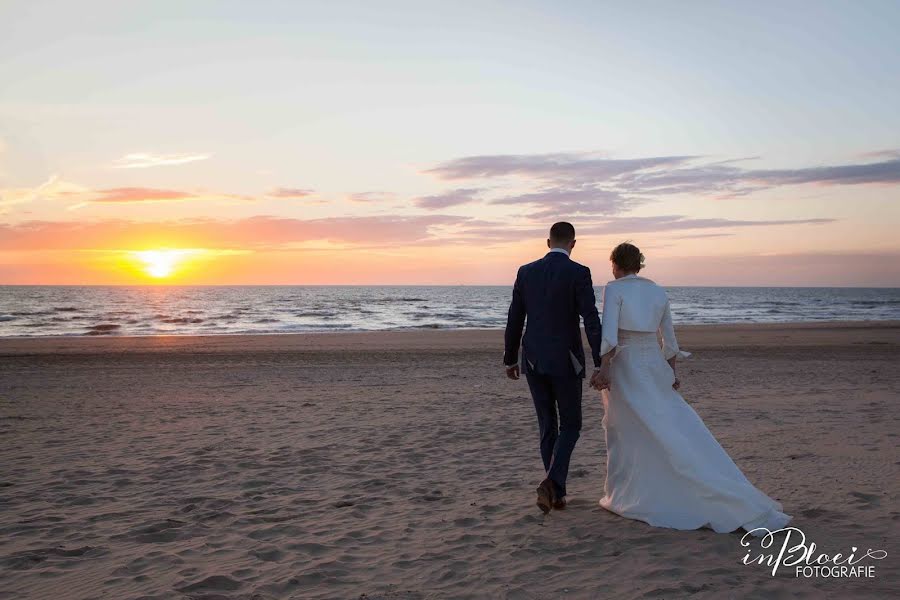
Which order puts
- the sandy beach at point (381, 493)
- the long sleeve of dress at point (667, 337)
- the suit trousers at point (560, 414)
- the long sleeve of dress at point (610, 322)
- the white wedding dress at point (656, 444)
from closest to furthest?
the sandy beach at point (381, 493)
the white wedding dress at point (656, 444)
the long sleeve of dress at point (610, 322)
the long sleeve of dress at point (667, 337)
the suit trousers at point (560, 414)

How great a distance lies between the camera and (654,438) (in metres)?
4.62

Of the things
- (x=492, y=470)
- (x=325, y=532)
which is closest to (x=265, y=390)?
(x=492, y=470)

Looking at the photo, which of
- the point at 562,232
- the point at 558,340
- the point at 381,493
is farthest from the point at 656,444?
the point at 381,493

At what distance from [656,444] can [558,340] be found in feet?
3.12

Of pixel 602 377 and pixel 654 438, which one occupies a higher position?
pixel 602 377

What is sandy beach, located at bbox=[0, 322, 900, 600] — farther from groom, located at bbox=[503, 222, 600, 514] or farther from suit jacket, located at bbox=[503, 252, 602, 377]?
suit jacket, located at bbox=[503, 252, 602, 377]

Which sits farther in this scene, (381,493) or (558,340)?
(381,493)

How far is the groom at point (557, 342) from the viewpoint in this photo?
482cm

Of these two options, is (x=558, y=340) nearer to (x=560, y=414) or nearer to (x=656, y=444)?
(x=560, y=414)

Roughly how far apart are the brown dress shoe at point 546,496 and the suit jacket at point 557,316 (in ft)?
2.59

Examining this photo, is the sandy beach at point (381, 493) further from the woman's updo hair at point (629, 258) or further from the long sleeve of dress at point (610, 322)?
the woman's updo hair at point (629, 258)

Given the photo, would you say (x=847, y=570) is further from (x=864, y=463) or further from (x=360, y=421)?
(x=360, y=421)

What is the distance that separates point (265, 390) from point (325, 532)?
295 inches

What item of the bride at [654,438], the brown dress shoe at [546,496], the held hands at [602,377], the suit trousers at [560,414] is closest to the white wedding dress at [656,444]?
the bride at [654,438]
